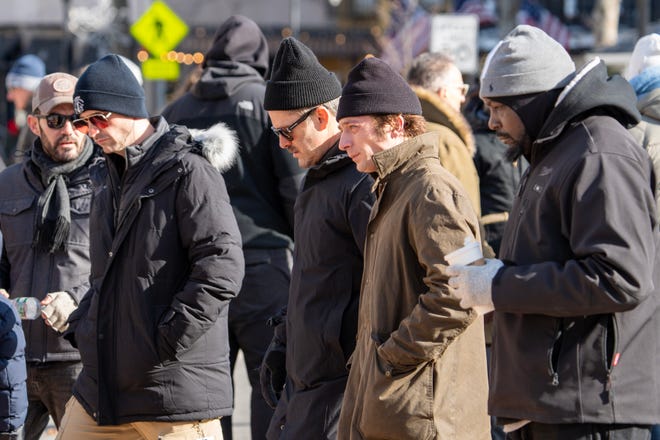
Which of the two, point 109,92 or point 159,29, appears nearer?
point 109,92

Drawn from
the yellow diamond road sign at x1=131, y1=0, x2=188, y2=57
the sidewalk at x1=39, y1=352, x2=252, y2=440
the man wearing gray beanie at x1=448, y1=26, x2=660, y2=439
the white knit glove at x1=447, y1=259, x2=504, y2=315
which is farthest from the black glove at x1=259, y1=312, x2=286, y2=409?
the yellow diamond road sign at x1=131, y1=0, x2=188, y2=57

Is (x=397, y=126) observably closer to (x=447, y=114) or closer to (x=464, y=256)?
(x=464, y=256)

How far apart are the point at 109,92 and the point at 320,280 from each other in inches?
50.1

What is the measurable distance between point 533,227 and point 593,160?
306 mm

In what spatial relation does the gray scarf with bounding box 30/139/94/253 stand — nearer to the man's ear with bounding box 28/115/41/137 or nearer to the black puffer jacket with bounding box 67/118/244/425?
the man's ear with bounding box 28/115/41/137

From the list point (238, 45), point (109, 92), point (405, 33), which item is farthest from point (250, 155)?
point (405, 33)

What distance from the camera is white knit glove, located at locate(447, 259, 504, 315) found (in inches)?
143

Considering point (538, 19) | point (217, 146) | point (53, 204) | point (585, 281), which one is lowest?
point (538, 19)

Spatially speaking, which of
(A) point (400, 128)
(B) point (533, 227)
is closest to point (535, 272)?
(B) point (533, 227)

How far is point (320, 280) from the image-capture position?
4.59 meters

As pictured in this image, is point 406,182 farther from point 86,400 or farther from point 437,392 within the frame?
point 86,400

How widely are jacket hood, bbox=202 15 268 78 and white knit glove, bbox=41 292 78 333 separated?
1.82m

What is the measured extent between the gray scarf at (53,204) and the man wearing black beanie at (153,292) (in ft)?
3.01

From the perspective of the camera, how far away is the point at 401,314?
13.1 ft
